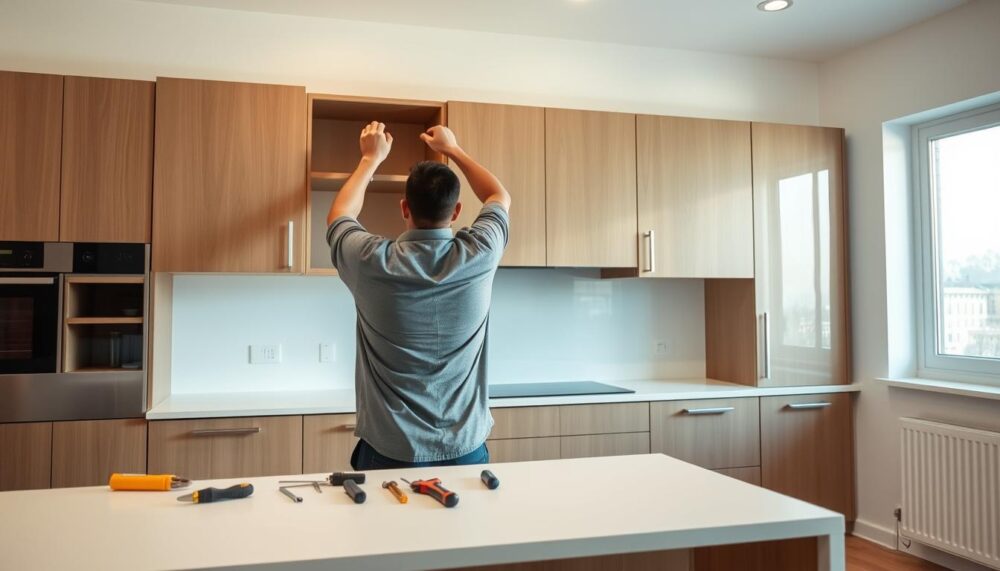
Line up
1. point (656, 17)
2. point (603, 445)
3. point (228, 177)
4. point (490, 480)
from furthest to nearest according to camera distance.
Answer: point (656, 17)
point (603, 445)
point (228, 177)
point (490, 480)

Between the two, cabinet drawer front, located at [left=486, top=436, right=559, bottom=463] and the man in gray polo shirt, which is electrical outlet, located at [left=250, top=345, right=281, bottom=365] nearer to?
cabinet drawer front, located at [left=486, top=436, right=559, bottom=463]

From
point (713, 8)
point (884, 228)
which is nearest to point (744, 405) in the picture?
point (884, 228)

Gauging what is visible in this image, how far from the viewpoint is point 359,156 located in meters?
3.50

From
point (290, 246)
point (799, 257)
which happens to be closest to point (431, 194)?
point (290, 246)

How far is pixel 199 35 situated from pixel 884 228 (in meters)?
3.38

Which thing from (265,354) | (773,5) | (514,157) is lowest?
(265,354)

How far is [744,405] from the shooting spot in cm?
353

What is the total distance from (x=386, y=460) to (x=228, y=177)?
177 cm

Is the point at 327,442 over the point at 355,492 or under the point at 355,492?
under

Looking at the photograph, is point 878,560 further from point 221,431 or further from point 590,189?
point 221,431

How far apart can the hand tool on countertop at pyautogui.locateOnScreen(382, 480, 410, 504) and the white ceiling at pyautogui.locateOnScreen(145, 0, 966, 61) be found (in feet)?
8.08

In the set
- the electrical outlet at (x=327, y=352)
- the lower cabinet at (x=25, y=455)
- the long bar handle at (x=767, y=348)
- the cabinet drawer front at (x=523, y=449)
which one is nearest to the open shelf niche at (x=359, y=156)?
the electrical outlet at (x=327, y=352)

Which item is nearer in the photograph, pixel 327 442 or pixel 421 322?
pixel 421 322

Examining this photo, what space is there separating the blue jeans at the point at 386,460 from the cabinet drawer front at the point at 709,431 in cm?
172
